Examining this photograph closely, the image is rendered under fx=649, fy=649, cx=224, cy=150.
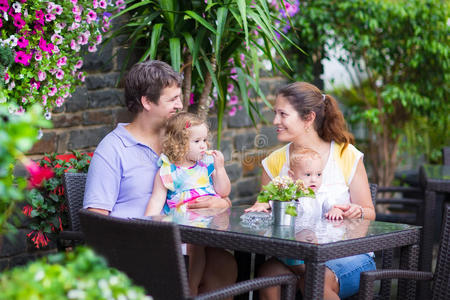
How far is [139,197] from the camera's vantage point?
298 centimetres

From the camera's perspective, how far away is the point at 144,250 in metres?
1.89

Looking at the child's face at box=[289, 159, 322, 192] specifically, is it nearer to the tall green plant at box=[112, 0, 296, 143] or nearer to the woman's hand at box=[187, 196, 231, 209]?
the woman's hand at box=[187, 196, 231, 209]

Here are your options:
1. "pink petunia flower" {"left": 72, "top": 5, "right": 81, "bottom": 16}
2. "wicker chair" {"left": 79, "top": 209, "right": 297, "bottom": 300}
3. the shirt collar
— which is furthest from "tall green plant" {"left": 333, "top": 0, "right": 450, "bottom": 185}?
"wicker chair" {"left": 79, "top": 209, "right": 297, "bottom": 300}

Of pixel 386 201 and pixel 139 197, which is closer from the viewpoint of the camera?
pixel 139 197

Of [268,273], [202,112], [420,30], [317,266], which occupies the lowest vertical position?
[268,273]

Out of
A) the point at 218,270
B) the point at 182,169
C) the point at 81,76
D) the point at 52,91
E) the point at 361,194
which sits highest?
the point at 81,76

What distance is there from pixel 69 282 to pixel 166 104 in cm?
189

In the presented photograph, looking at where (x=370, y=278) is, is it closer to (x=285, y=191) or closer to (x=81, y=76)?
(x=285, y=191)

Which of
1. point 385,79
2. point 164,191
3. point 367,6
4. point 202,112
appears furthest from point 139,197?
point 385,79

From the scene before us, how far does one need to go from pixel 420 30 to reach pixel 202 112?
2.70 metres

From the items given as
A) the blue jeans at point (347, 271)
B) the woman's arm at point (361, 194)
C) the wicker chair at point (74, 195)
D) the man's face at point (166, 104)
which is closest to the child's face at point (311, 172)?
the woman's arm at point (361, 194)

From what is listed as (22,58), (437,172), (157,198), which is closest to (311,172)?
(157,198)

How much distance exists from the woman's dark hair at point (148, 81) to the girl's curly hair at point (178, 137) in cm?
17

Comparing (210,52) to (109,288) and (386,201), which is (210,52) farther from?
(109,288)
